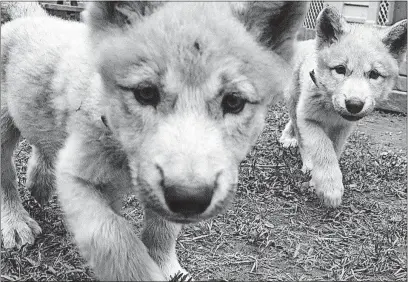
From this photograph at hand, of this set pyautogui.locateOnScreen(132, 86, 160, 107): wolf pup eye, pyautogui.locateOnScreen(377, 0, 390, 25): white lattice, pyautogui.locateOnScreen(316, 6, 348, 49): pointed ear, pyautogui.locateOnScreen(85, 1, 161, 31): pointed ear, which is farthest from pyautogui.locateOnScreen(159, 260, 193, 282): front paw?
pyautogui.locateOnScreen(377, 0, 390, 25): white lattice

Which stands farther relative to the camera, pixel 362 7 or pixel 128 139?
pixel 362 7

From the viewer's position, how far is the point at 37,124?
3.62 meters

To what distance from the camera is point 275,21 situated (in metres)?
3.16

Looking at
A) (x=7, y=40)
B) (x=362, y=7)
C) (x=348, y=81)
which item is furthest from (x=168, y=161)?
(x=362, y=7)

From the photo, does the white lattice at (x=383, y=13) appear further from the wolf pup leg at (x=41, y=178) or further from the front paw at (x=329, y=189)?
the wolf pup leg at (x=41, y=178)

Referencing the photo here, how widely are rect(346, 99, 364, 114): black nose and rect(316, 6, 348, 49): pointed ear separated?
3.23 feet

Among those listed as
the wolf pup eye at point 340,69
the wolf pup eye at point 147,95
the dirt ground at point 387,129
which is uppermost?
the wolf pup eye at point 147,95

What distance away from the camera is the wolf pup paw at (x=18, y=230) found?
12.4ft

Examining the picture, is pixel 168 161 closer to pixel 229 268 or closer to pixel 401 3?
pixel 229 268

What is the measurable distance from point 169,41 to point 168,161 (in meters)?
0.60

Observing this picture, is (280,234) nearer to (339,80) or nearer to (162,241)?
(162,241)

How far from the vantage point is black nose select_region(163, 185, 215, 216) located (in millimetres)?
2248

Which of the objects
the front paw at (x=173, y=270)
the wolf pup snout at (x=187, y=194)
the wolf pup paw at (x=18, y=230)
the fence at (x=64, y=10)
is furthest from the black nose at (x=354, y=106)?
the fence at (x=64, y=10)

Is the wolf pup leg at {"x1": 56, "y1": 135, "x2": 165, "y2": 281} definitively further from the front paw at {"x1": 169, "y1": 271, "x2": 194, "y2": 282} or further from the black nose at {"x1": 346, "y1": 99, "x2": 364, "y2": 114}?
the black nose at {"x1": 346, "y1": 99, "x2": 364, "y2": 114}
